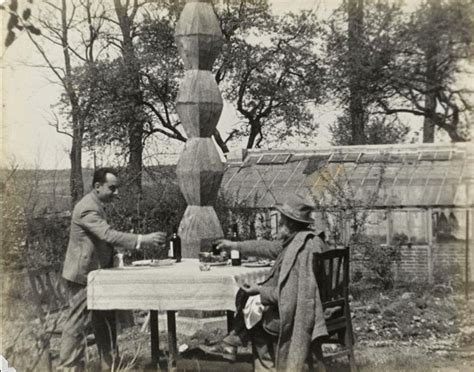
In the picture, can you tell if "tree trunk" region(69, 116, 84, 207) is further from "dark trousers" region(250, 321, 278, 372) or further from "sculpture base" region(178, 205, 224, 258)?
"dark trousers" region(250, 321, 278, 372)

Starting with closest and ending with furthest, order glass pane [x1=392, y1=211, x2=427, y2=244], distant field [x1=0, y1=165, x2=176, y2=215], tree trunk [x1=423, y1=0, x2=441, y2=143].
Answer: distant field [x1=0, y1=165, x2=176, y2=215] → glass pane [x1=392, y1=211, x2=427, y2=244] → tree trunk [x1=423, y1=0, x2=441, y2=143]

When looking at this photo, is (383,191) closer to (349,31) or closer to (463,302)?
(463,302)

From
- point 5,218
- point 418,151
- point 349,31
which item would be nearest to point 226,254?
point 5,218

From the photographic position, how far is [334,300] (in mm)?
5234

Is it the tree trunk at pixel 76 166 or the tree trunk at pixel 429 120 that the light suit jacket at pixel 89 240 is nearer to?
the tree trunk at pixel 76 166

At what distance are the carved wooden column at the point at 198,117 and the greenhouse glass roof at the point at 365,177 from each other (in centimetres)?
349

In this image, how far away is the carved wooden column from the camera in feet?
25.6

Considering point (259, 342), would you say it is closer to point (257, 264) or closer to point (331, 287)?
point (331, 287)

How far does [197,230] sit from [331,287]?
2825 millimetres

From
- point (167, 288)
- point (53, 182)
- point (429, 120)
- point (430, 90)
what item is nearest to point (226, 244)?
point (167, 288)

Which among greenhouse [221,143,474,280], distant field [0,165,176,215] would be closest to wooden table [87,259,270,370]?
distant field [0,165,176,215]

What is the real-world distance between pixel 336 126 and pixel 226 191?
341cm

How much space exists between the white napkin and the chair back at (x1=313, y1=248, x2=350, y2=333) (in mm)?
411

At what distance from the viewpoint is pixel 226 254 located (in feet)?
20.5
